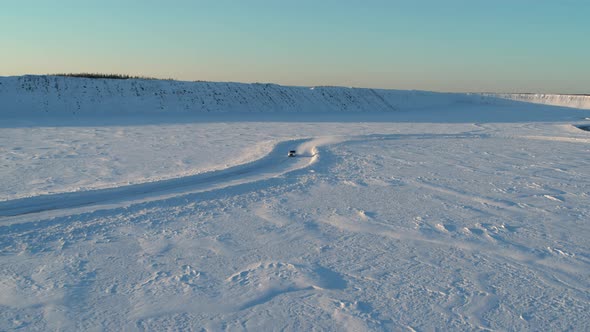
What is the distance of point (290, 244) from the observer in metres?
4.26

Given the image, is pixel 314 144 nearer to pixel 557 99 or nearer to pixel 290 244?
pixel 290 244

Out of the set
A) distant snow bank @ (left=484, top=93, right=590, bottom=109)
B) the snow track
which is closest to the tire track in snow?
the snow track

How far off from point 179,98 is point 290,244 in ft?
67.2

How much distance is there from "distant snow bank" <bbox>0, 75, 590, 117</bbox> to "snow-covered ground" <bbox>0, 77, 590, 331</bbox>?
12.9 m

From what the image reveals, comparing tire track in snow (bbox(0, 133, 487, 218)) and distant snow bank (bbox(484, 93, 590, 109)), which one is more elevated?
tire track in snow (bbox(0, 133, 487, 218))

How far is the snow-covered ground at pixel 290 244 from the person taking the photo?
3062mm

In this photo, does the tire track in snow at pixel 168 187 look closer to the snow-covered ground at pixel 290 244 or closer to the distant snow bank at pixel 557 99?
the snow-covered ground at pixel 290 244

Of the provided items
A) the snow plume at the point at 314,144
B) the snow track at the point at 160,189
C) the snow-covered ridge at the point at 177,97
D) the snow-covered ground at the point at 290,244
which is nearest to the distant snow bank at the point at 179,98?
the snow-covered ridge at the point at 177,97

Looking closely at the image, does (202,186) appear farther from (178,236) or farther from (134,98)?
(134,98)

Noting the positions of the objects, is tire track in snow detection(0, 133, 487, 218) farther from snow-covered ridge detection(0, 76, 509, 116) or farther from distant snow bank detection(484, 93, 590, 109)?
distant snow bank detection(484, 93, 590, 109)

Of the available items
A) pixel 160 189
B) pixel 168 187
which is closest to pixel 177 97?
pixel 168 187

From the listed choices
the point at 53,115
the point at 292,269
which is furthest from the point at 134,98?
the point at 292,269

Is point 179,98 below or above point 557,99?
above

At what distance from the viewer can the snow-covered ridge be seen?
2033cm
